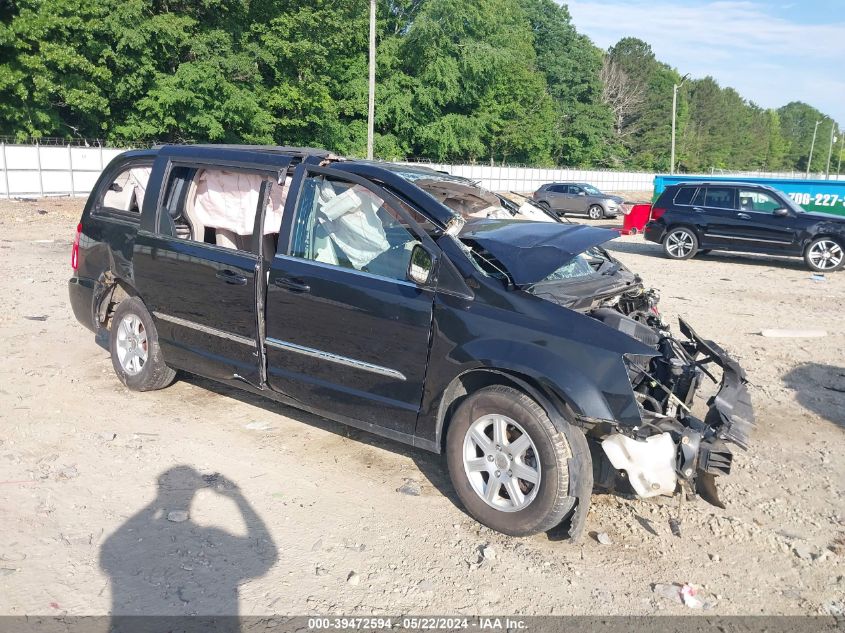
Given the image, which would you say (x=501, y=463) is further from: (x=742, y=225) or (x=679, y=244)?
(x=679, y=244)

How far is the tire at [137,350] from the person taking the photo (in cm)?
563

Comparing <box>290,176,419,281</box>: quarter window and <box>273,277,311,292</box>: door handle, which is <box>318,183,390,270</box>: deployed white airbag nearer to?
<box>290,176,419,281</box>: quarter window

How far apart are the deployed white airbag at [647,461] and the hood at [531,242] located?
1006 mm

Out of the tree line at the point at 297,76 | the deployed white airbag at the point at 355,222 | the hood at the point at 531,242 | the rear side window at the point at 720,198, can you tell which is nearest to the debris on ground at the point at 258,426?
the deployed white airbag at the point at 355,222

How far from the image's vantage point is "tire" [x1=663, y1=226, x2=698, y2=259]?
1539 centimetres

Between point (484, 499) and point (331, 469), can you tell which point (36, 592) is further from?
point (484, 499)

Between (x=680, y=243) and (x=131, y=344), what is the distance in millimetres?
12833

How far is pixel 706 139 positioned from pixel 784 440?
10426 centimetres

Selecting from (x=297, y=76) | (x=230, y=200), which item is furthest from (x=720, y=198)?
(x=297, y=76)

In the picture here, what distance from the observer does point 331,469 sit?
4586 mm

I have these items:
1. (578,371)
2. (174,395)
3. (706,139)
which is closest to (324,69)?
(174,395)

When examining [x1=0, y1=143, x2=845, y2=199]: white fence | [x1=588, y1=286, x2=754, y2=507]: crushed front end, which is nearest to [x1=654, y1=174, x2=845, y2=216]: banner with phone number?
[x1=0, y1=143, x2=845, y2=199]: white fence

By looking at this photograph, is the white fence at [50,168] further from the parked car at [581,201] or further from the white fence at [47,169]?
the parked car at [581,201]

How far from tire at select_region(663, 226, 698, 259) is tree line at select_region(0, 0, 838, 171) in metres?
23.9
